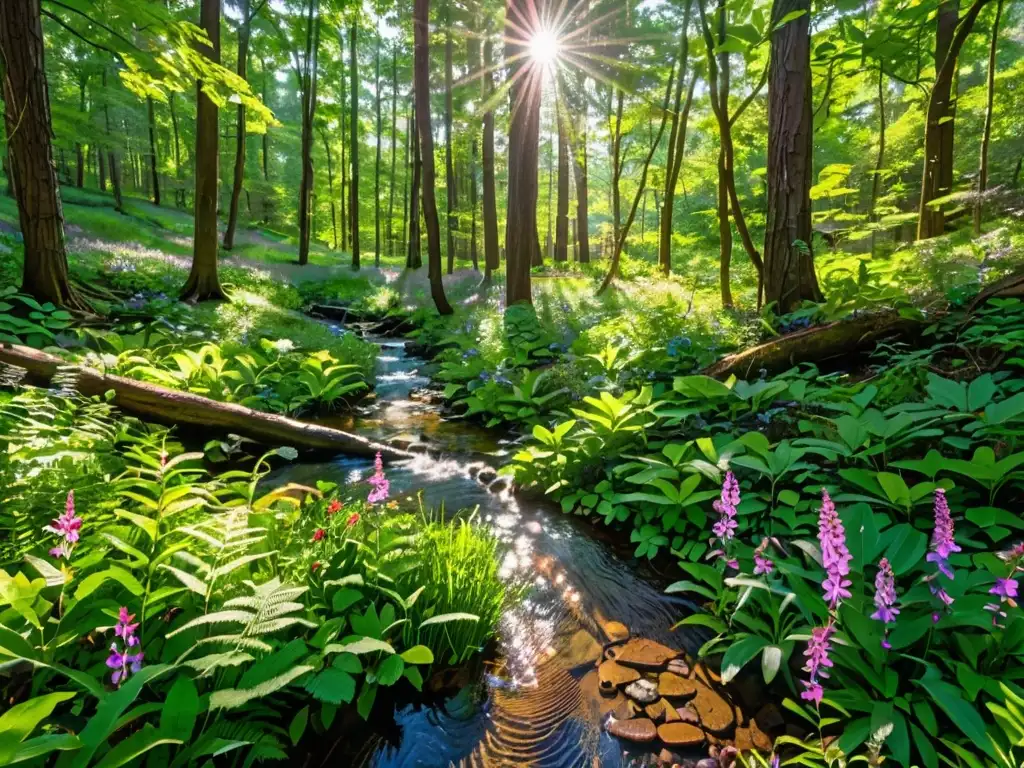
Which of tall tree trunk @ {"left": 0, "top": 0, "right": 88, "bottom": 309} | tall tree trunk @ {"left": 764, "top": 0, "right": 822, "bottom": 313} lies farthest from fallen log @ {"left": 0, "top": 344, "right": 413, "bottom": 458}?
tall tree trunk @ {"left": 764, "top": 0, "right": 822, "bottom": 313}

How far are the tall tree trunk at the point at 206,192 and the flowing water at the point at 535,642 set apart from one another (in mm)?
7427

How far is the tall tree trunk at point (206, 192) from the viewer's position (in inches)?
386

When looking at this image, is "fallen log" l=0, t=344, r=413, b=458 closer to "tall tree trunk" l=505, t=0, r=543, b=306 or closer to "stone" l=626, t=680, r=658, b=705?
"stone" l=626, t=680, r=658, b=705

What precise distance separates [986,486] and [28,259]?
9045 millimetres

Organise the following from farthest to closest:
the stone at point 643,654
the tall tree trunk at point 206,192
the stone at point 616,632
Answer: the tall tree trunk at point 206,192
the stone at point 616,632
the stone at point 643,654

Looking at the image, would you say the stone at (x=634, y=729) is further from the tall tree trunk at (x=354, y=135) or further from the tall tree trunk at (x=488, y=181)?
the tall tree trunk at (x=354, y=135)

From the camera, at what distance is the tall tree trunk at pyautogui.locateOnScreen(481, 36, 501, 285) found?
16688 mm

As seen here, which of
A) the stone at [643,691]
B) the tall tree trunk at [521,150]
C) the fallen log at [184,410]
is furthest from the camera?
the tall tree trunk at [521,150]

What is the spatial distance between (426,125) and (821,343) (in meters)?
9.47

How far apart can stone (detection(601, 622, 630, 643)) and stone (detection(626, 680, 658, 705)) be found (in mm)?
317

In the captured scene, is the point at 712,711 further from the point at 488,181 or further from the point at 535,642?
the point at 488,181

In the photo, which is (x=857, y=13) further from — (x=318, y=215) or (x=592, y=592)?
(x=318, y=215)

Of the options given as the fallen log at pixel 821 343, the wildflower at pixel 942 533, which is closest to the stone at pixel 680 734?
the wildflower at pixel 942 533

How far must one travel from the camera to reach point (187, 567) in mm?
1875
